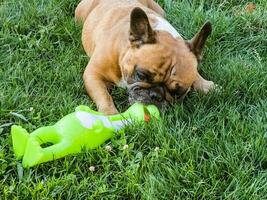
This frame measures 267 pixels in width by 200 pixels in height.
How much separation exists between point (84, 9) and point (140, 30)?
1.15m

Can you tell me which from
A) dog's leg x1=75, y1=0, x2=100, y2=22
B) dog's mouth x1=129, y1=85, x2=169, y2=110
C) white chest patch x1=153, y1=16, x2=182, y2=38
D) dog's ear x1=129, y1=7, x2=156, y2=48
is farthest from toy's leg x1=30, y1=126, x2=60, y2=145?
dog's leg x1=75, y1=0, x2=100, y2=22

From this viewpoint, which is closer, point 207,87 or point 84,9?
point 207,87

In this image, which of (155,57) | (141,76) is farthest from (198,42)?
(141,76)

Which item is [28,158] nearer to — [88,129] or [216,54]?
[88,129]

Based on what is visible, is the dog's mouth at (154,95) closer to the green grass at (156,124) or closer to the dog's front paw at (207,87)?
the green grass at (156,124)

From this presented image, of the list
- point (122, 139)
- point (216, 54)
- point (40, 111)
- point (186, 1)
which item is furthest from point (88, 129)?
point (186, 1)

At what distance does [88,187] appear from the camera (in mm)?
3057

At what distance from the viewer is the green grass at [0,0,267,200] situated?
3.04 m

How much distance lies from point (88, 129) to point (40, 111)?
1.74 ft

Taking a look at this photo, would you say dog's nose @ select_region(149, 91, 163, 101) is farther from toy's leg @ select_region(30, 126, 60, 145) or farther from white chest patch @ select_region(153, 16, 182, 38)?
toy's leg @ select_region(30, 126, 60, 145)

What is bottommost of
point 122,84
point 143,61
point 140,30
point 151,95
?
point 122,84

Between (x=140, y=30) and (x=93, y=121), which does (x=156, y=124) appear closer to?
(x=93, y=121)

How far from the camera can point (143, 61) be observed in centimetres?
364

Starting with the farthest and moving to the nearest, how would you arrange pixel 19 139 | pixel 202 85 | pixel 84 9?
pixel 84 9, pixel 202 85, pixel 19 139
